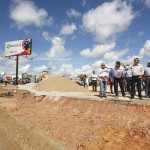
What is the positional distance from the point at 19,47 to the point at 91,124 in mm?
37329

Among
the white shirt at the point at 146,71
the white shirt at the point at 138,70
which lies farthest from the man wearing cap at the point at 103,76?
the white shirt at the point at 146,71

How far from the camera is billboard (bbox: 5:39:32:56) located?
1751 inches

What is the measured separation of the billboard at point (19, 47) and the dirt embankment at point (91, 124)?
32.3m

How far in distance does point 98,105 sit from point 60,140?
3041 mm

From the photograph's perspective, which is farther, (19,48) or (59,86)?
(19,48)

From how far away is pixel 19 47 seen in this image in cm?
4497

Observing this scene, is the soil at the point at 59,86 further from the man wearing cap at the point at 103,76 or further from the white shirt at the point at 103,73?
the white shirt at the point at 103,73

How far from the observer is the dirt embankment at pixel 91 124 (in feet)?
27.4

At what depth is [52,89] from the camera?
77.2 feet

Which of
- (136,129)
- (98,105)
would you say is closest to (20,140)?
(98,105)

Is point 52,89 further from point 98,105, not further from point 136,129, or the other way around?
point 136,129

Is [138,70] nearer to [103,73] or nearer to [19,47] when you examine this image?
[103,73]

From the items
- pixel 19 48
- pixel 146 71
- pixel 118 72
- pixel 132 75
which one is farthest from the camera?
pixel 19 48

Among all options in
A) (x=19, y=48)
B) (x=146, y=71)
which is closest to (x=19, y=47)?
(x=19, y=48)
